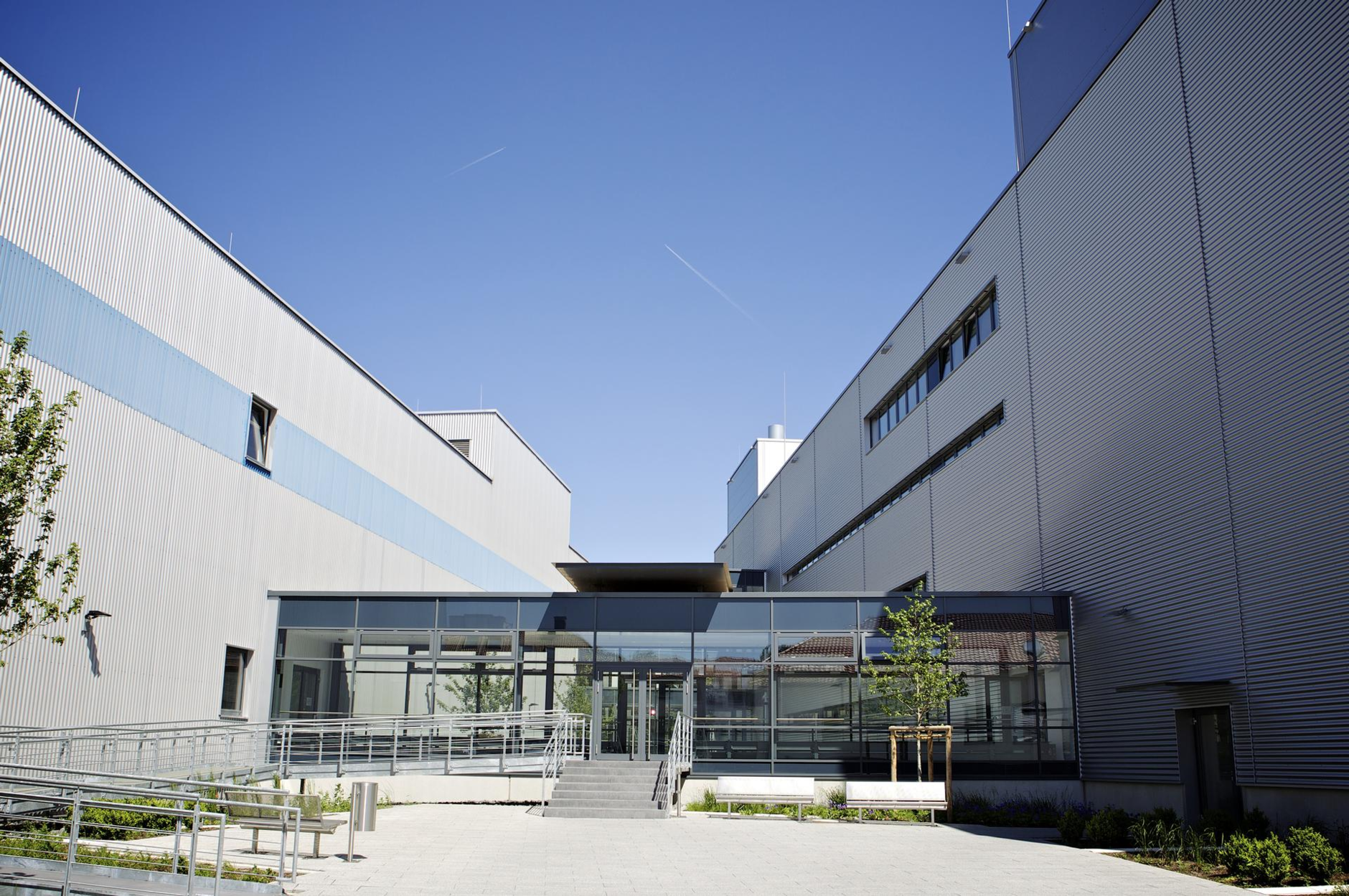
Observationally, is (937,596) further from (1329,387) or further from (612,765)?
(1329,387)

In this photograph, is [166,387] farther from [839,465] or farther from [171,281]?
[839,465]

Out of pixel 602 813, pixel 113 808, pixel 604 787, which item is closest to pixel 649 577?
pixel 604 787

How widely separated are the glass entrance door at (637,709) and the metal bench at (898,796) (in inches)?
220

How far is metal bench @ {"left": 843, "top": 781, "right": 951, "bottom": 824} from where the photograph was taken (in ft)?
67.0

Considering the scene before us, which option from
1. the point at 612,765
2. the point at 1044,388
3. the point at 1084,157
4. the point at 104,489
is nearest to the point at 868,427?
the point at 1044,388

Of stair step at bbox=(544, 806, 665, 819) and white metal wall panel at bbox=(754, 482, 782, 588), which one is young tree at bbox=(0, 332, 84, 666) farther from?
white metal wall panel at bbox=(754, 482, 782, 588)

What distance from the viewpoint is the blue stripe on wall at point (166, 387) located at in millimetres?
18781

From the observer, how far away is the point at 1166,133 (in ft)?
67.2

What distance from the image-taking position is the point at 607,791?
22000 millimetres

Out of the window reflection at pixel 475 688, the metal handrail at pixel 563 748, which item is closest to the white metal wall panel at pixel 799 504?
the metal handrail at pixel 563 748

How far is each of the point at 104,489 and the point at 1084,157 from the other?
67.1ft

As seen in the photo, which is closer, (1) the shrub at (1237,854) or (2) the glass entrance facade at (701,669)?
(1) the shrub at (1237,854)

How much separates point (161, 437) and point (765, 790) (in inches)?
539

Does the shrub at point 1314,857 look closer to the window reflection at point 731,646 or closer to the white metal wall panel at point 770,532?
the window reflection at point 731,646
